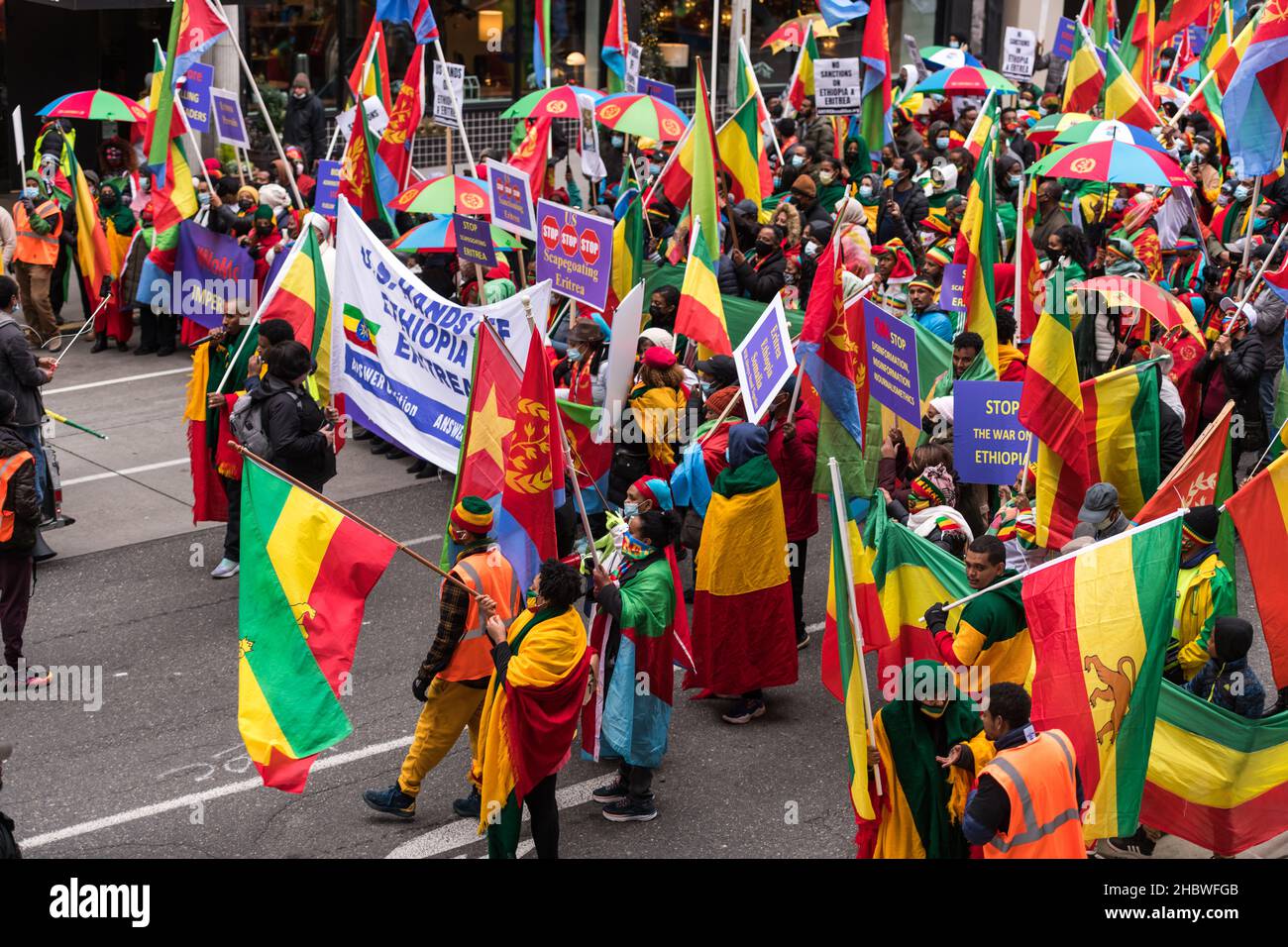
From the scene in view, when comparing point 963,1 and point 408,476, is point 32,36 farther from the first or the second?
point 963,1

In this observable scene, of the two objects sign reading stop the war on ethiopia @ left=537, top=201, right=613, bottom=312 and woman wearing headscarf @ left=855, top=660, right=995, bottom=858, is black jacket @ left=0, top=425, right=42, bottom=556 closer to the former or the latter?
sign reading stop the war on ethiopia @ left=537, top=201, right=613, bottom=312

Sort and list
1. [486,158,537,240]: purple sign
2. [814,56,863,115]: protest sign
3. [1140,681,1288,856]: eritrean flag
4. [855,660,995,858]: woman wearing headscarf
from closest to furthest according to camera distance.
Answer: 1. [855,660,995,858]: woman wearing headscarf
2. [1140,681,1288,856]: eritrean flag
3. [486,158,537,240]: purple sign
4. [814,56,863,115]: protest sign

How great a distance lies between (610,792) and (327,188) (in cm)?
824

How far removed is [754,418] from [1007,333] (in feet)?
10.5

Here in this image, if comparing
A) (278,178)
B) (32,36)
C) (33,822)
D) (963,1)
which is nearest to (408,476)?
(33,822)

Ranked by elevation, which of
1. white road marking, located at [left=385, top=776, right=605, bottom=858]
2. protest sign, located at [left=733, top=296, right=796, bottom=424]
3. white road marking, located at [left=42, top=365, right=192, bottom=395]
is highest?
protest sign, located at [left=733, top=296, right=796, bottom=424]

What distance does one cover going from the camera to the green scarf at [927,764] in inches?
239

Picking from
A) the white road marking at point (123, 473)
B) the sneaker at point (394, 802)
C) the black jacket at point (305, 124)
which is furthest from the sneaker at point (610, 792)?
the black jacket at point (305, 124)

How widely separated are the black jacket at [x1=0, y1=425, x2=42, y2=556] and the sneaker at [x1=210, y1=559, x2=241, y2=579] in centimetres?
205

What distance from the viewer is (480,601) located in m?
6.90

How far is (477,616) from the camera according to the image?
719cm

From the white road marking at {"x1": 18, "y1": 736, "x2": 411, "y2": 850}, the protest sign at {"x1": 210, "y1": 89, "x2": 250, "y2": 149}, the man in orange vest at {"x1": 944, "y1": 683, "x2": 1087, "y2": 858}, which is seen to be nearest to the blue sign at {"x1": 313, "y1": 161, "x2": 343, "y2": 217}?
the protest sign at {"x1": 210, "y1": 89, "x2": 250, "y2": 149}

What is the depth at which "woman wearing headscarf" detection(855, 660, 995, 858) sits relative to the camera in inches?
239

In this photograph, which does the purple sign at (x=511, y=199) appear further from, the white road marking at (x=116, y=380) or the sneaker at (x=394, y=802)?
the sneaker at (x=394, y=802)
